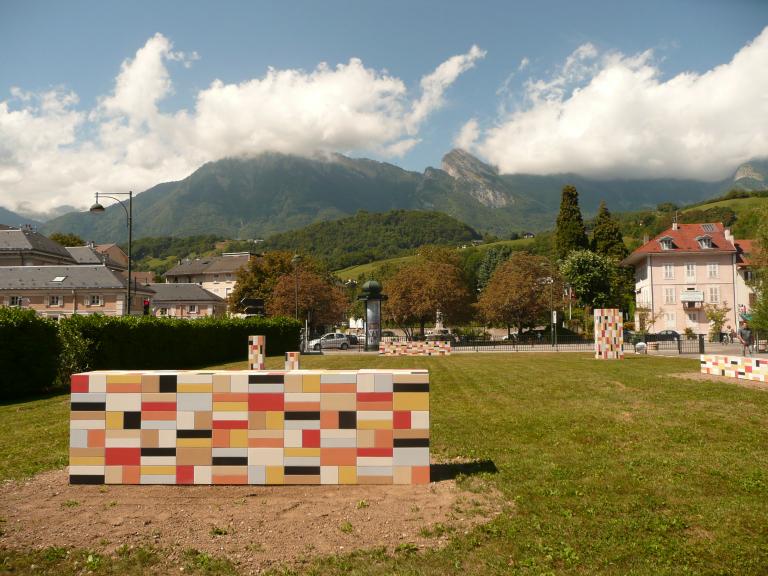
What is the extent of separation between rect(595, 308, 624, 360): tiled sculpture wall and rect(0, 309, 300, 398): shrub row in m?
21.9

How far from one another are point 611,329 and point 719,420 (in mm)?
17968

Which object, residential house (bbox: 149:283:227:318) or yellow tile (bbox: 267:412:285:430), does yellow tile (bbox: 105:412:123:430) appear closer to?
yellow tile (bbox: 267:412:285:430)

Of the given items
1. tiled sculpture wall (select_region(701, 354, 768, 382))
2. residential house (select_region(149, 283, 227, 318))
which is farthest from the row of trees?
tiled sculpture wall (select_region(701, 354, 768, 382))

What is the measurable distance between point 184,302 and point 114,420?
88.6 metres

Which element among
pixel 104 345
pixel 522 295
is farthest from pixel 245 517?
pixel 522 295

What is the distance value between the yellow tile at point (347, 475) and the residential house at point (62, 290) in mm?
66639

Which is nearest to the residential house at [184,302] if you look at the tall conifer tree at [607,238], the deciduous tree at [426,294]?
the deciduous tree at [426,294]

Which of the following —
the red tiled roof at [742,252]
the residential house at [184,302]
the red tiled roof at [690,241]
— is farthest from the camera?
the residential house at [184,302]

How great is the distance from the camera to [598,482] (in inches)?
273

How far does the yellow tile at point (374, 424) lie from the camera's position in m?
6.98

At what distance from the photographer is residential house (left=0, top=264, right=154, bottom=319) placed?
66938 millimetres

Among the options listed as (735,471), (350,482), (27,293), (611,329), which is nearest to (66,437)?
(350,482)

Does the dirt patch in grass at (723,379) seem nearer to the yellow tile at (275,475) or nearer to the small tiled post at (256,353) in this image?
the yellow tile at (275,475)

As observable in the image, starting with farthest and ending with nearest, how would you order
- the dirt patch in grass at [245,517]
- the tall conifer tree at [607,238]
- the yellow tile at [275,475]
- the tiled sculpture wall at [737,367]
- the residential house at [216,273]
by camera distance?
the residential house at [216,273] → the tall conifer tree at [607,238] → the tiled sculpture wall at [737,367] → the yellow tile at [275,475] → the dirt patch in grass at [245,517]
